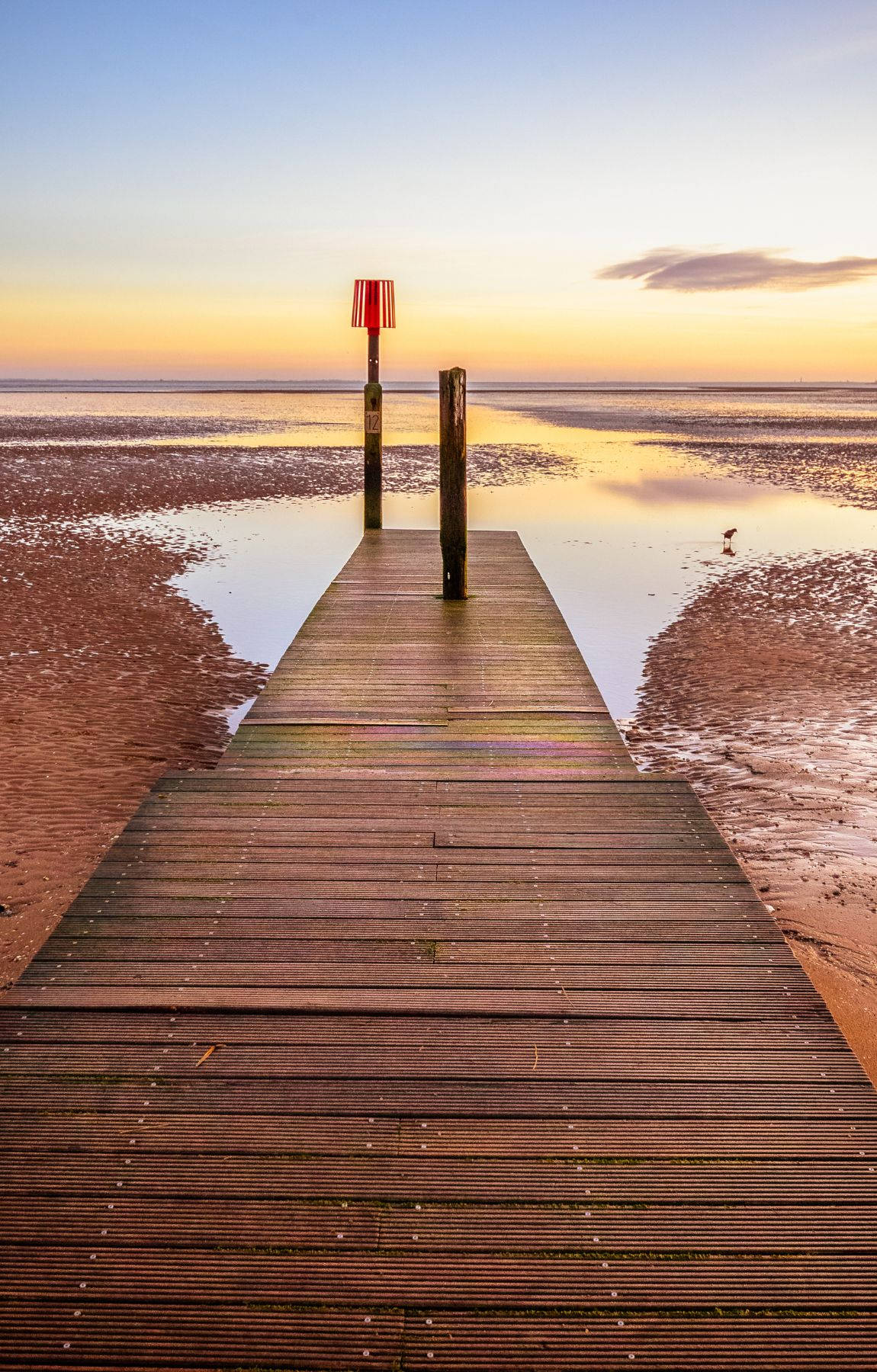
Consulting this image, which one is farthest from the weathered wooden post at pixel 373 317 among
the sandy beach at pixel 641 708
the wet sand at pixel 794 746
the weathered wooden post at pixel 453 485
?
the wet sand at pixel 794 746

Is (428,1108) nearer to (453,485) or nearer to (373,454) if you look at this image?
(453,485)

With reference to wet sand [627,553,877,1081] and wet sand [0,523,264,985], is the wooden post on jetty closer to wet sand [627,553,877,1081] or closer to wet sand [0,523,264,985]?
wet sand [0,523,264,985]

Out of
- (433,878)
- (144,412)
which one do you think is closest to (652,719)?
(433,878)

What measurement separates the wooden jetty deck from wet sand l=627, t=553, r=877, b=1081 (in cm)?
122

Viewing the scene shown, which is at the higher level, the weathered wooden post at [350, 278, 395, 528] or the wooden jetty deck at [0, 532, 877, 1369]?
the weathered wooden post at [350, 278, 395, 528]

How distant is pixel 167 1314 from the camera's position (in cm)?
209

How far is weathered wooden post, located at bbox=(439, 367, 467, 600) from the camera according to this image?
948cm

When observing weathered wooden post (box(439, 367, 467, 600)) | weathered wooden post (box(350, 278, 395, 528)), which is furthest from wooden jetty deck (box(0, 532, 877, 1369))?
weathered wooden post (box(350, 278, 395, 528))

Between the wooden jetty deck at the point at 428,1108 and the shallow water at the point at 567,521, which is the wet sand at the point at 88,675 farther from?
the wooden jetty deck at the point at 428,1108

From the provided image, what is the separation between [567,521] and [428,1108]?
744 inches

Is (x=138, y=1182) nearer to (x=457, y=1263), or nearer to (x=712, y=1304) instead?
(x=457, y=1263)

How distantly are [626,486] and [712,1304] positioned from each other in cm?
2566

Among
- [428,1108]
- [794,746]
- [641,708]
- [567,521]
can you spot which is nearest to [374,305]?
[641,708]

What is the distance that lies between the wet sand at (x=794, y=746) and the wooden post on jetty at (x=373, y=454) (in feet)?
15.5
